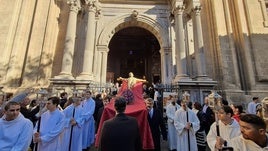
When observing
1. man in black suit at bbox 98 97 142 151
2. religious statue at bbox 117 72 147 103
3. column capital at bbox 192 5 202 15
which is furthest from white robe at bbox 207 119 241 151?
column capital at bbox 192 5 202 15

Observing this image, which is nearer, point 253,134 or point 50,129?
point 253,134

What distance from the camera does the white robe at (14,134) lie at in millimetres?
3198

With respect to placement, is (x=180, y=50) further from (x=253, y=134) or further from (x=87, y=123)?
(x=253, y=134)

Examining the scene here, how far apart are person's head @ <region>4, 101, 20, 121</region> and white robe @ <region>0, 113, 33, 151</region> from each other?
3.2 inches

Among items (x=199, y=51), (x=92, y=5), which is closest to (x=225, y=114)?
(x=199, y=51)

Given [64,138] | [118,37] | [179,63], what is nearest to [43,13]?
[118,37]

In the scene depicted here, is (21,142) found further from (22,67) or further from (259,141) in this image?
(22,67)

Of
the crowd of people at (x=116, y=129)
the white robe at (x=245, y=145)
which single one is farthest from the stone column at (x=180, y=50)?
the white robe at (x=245, y=145)

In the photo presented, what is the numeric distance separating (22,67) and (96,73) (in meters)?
5.27

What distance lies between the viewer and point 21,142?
3.28 meters

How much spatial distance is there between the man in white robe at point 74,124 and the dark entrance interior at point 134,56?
15461 millimetres

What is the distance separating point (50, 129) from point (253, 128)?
4.25 meters

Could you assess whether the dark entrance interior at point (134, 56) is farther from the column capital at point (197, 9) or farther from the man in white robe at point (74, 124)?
the man in white robe at point (74, 124)

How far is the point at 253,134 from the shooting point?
7.24 ft
